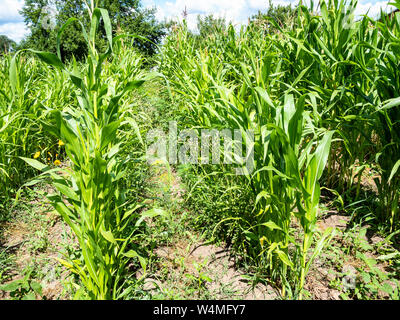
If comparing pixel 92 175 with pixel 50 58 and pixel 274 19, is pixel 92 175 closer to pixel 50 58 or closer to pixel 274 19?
pixel 50 58

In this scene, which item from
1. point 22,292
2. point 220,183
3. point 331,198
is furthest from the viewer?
point 331,198

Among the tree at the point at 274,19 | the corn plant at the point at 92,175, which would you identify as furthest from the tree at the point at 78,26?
the corn plant at the point at 92,175

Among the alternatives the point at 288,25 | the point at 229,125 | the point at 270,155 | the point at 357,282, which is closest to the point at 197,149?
the point at 229,125

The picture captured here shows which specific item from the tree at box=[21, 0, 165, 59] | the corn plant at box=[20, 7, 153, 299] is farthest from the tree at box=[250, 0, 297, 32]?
the tree at box=[21, 0, 165, 59]

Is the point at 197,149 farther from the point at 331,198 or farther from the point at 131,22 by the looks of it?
the point at 131,22

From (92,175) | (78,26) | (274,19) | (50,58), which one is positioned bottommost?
(92,175)

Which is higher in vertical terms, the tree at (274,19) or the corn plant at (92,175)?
the tree at (274,19)

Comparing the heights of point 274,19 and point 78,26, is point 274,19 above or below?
below

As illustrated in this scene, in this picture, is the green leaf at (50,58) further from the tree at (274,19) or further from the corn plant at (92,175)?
the tree at (274,19)

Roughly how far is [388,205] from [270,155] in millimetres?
1004

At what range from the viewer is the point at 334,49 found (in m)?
2.00

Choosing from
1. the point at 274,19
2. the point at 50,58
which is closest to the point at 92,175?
the point at 50,58

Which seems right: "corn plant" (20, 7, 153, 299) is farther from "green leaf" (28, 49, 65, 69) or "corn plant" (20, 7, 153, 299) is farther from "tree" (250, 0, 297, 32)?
"tree" (250, 0, 297, 32)

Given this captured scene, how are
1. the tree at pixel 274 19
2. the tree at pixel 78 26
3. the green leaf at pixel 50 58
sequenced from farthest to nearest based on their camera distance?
the tree at pixel 78 26 → the tree at pixel 274 19 → the green leaf at pixel 50 58
